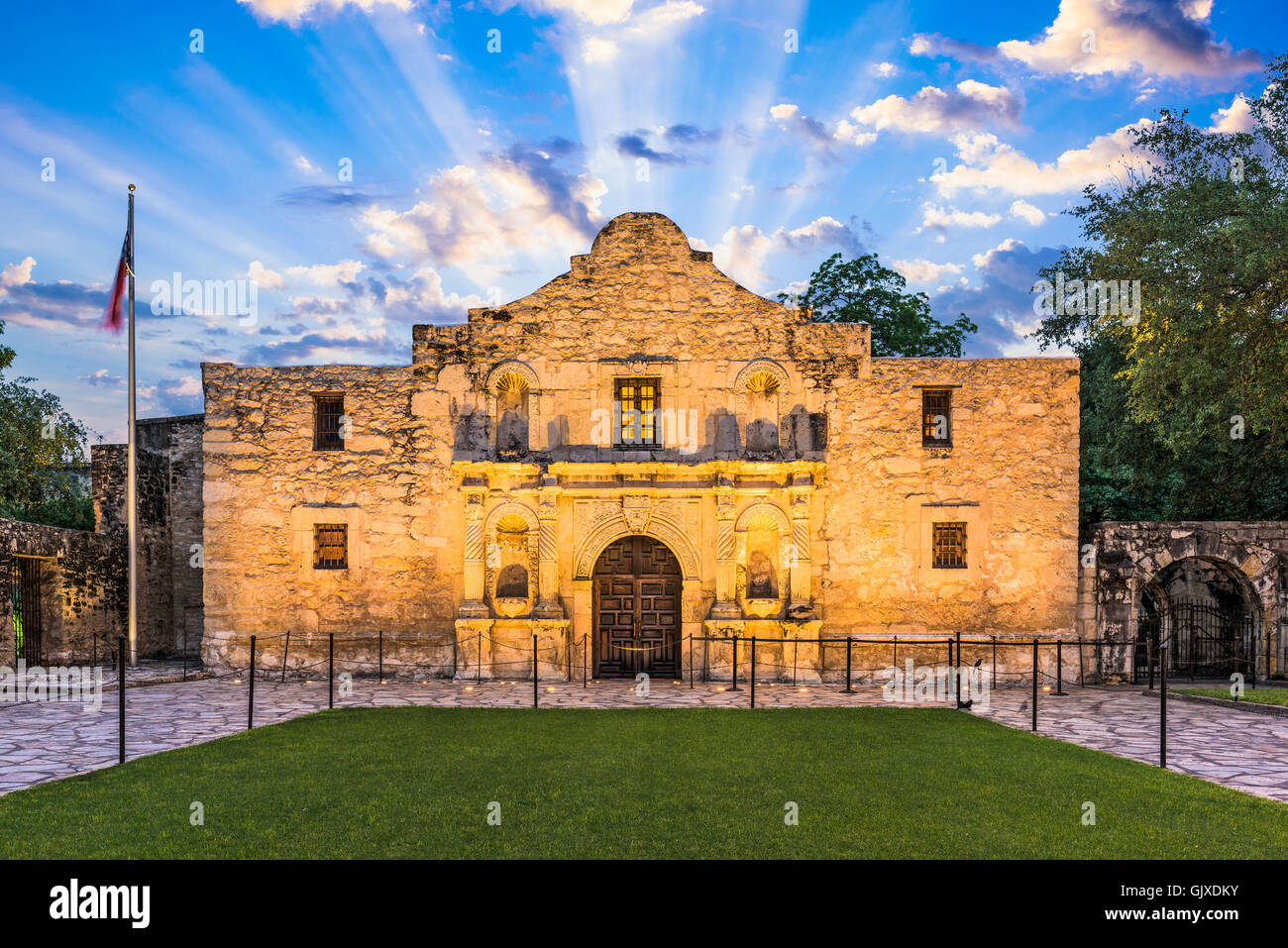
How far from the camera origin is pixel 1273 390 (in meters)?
14.9

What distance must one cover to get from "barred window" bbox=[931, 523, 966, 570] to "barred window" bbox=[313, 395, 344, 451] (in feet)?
40.0

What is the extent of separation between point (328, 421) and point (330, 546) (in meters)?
2.59

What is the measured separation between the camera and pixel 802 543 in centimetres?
1627

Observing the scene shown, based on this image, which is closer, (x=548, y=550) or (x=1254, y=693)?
(x=1254, y=693)

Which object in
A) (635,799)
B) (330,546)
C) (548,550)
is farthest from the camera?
(330,546)

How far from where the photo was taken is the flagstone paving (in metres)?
9.08

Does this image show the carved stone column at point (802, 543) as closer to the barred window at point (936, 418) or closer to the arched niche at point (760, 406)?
the arched niche at point (760, 406)

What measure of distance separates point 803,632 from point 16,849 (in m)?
12.8

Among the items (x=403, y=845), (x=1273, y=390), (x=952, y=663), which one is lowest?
(x=952, y=663)

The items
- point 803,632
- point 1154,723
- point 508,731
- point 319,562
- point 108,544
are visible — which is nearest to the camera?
point 508,731

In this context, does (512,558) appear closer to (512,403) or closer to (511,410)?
(511,410)

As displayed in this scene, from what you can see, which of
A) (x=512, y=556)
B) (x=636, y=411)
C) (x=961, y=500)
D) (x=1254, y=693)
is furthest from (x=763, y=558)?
(x=1254, y=693)
